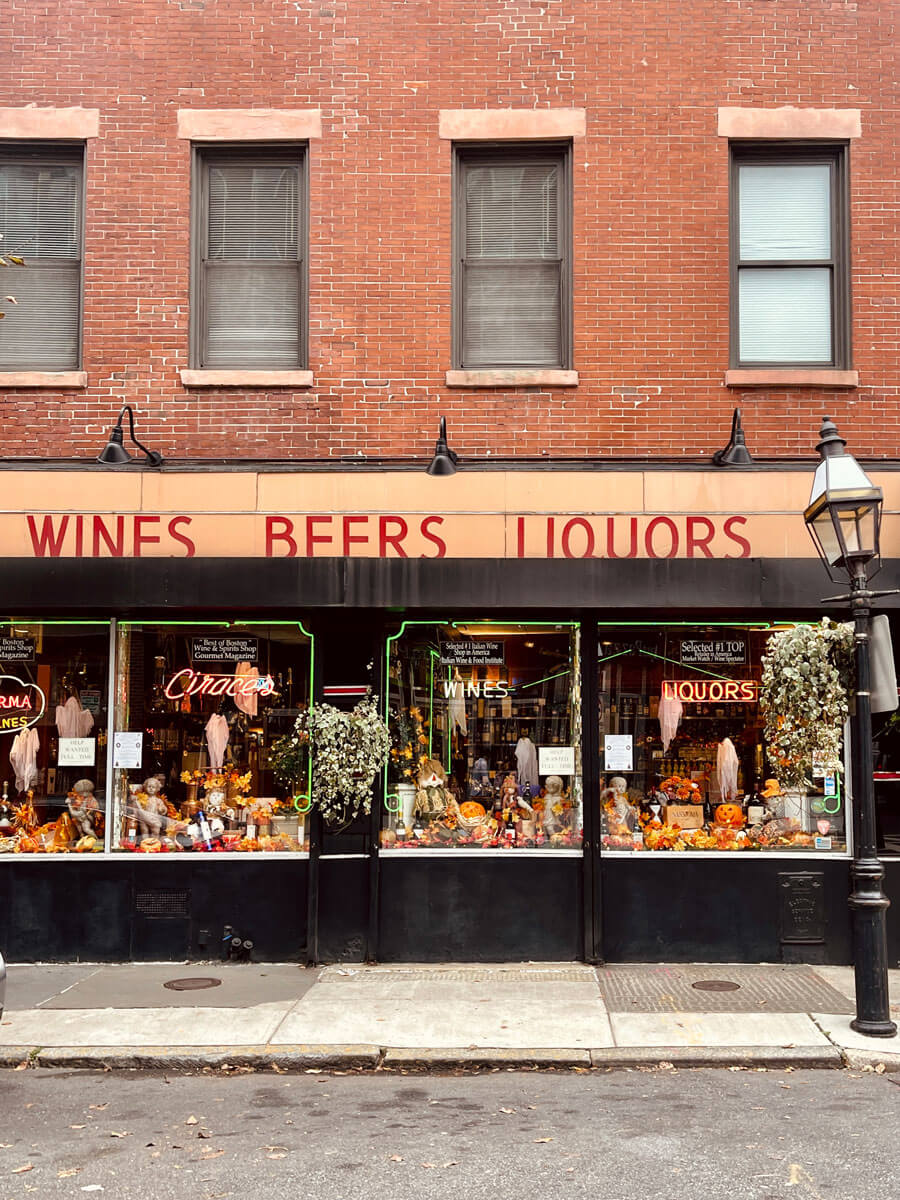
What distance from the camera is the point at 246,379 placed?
33.6 ft

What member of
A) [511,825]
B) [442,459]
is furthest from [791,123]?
[511,825]

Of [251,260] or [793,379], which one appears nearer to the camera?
Answer: [793,379]

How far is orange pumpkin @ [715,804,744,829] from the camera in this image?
1024cm

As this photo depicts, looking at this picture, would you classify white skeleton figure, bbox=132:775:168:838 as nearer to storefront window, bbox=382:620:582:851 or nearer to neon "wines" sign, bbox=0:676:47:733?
neon "wines" sign, bbox=0:676:47:733

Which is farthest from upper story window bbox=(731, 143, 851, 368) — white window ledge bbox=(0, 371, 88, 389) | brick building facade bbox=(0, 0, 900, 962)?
white window ledge bbox=(0, 371, 88, 389)

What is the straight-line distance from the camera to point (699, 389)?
10.2m

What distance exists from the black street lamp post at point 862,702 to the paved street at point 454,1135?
77 centimetres

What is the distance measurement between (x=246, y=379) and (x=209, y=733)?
3.15 m

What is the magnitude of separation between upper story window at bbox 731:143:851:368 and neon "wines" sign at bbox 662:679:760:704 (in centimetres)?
286

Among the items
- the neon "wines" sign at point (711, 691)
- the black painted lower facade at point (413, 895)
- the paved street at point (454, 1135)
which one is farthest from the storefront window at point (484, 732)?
the paved street at point (454, 1135)

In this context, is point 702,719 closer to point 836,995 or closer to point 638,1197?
point 836,995

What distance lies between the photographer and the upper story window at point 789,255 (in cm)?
1044

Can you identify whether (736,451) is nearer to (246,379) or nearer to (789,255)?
(789,255)

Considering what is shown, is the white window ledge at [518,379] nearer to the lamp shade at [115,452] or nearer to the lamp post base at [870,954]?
the lamp shade at [115,452]
